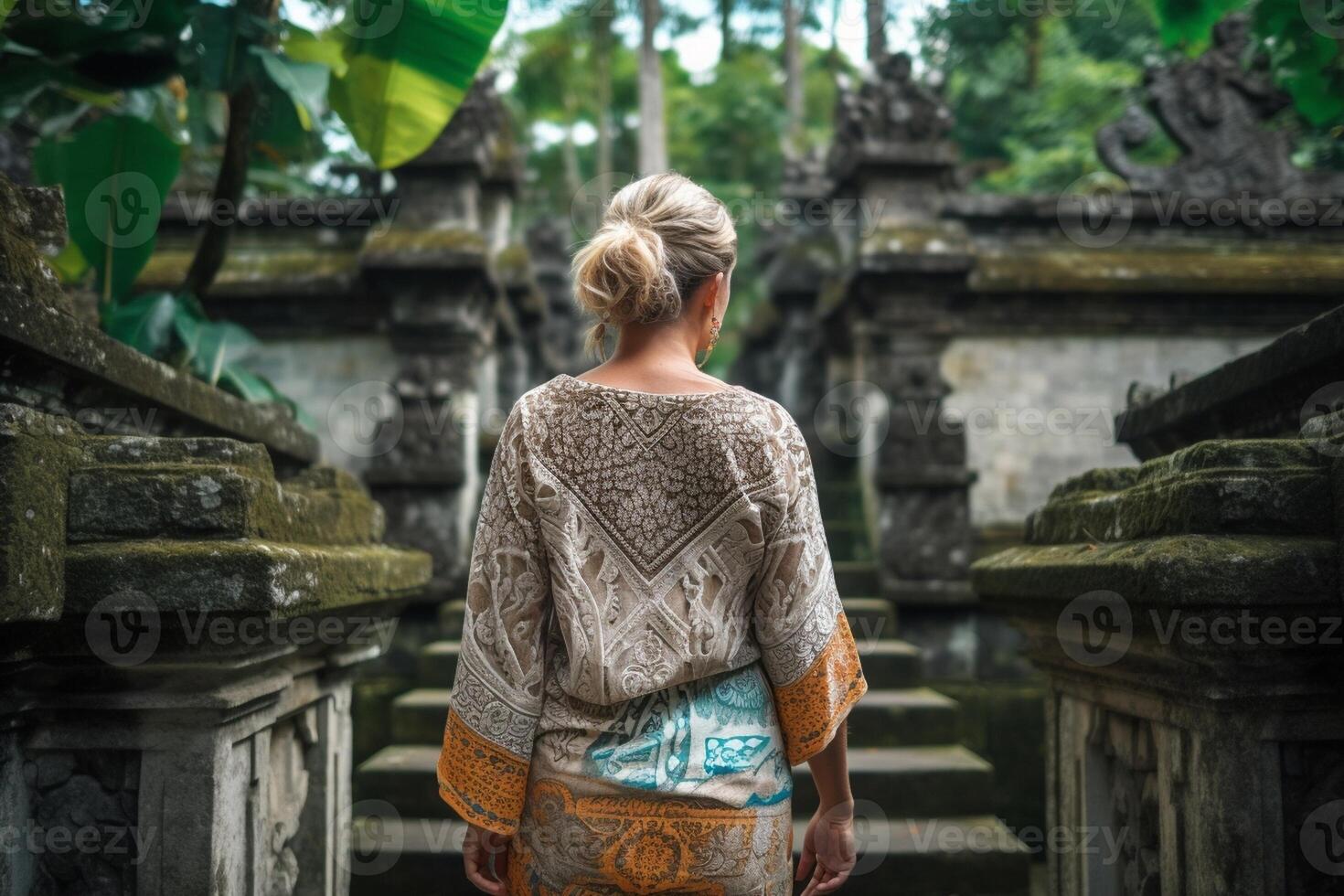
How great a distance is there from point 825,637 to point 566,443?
603 mm

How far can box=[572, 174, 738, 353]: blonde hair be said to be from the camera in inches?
70.1

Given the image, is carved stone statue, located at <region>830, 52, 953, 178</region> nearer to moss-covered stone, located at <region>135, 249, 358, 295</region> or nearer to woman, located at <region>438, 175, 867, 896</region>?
moss-covered stone, located at <region>135, 249, 358, 295</region>

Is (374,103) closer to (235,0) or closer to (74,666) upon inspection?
(235,0)

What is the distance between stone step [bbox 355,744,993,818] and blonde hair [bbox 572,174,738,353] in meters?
3.10

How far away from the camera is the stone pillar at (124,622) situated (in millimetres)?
1808

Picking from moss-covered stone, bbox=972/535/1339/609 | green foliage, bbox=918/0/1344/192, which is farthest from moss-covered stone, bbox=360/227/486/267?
green foliage, bbox=918/0/1344/192

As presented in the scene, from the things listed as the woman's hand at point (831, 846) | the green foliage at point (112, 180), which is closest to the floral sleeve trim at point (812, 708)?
the woman's hand at point (831, 846)

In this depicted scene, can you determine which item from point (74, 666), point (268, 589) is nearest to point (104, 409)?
point (74, 666)

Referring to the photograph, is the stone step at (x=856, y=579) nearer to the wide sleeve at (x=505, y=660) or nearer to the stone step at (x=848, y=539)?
the stone step at (x=848, y=539)

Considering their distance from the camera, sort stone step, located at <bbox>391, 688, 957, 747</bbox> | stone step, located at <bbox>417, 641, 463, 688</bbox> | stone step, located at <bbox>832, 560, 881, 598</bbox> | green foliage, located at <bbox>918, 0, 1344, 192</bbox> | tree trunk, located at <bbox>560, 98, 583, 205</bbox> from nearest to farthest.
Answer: stone step, located at <bbox>391, 688, 957, 747</bbox> < stone step, located at <bbox>417, 641, 463, 688</bbox> < stone step, located at <bbox>832, 560, 881, 598</bbox> < green foliage, located at <bbox>918, 0, 1344, 192</bbox> < tree trunk, located at <bbox>560, 98, 583, 205</bbox>

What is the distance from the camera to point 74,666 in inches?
75.7

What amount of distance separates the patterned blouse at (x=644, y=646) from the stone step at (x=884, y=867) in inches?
94.2

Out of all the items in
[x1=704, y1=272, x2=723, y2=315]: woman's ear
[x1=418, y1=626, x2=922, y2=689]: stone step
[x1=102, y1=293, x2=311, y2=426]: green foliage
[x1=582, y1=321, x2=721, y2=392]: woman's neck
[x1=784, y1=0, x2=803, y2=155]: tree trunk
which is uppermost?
[x1=784, y1=0, x2=803, y2=155]: tree trunk

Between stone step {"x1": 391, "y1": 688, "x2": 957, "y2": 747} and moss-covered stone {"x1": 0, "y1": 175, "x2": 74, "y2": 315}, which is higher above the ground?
moss-covered stone {"x1": 0, "y1": 175, "x2": 74, "y2": 315}
